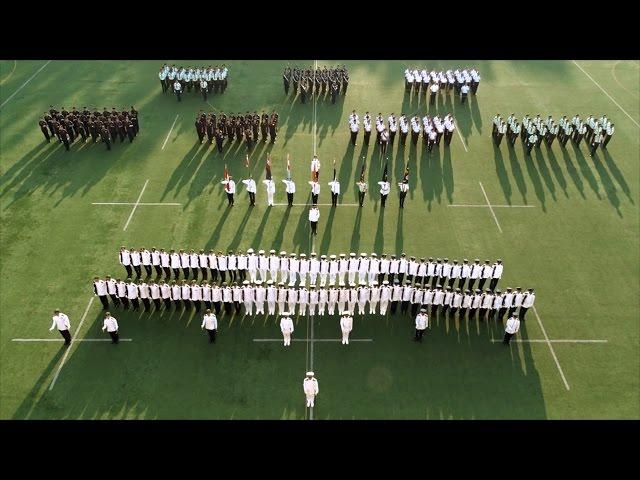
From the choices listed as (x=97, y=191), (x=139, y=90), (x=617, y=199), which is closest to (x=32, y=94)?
(x=139, y=90)

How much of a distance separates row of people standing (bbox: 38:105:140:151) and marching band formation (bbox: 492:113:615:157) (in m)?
17.7

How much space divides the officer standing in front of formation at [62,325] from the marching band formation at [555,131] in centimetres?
1983

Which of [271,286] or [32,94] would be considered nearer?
[271,286]

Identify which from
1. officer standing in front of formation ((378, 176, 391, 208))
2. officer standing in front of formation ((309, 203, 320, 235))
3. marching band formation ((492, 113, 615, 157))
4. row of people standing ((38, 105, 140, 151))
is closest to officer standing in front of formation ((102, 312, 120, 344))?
officer standing in front of formation ((309, 203, 320, 235))

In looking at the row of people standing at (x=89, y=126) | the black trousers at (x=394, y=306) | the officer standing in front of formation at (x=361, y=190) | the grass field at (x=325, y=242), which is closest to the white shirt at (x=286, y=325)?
the grass field at (x=325, y=242)

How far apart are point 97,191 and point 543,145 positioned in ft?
67.2

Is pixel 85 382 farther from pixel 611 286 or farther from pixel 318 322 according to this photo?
pixel 611 286

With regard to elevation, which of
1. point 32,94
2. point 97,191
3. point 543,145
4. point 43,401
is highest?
point 32,94

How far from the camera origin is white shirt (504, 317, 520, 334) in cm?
1480

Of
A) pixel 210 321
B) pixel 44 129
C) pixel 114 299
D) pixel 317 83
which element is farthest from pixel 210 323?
pixel 317 83

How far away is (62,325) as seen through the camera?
48.3ft

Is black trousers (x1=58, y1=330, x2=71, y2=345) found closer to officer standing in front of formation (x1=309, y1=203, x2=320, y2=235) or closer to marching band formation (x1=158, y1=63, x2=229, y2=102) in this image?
officer standing in front of formation (x1=309, y1=203, x2=320, y2=235)

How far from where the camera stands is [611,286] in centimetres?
1756

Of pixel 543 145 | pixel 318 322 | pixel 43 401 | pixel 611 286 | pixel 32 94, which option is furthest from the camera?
pixel 32 94
